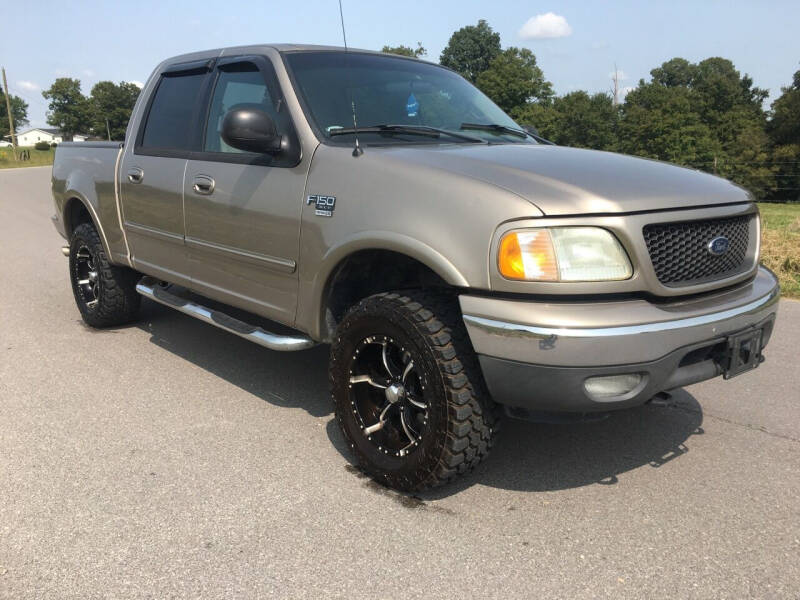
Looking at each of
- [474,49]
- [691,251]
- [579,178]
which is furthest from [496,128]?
[474,49]

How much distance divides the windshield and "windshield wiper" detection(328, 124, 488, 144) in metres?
0.01

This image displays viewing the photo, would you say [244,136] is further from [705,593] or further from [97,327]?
[97,327]

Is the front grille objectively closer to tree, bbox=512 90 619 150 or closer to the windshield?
the windshield

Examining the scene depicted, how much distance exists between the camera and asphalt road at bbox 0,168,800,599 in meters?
2.46

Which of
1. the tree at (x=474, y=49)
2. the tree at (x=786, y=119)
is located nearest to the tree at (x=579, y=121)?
the tree at (x=786, y=119)

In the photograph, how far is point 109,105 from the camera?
4003 inches

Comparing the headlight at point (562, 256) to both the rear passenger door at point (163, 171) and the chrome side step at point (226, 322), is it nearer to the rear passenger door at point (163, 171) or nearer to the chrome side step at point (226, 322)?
the chrome side step at point (226, 322)

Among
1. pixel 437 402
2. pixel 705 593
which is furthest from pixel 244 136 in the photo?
pixel 705 593

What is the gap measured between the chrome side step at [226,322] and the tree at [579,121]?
70.2 metres

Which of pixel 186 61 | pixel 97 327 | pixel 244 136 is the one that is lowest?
pixel 97 327

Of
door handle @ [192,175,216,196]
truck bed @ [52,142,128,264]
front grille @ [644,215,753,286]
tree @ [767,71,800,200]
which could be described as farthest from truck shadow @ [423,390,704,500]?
tree @ [767,71,800,200]

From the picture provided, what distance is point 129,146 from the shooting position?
4875 mm

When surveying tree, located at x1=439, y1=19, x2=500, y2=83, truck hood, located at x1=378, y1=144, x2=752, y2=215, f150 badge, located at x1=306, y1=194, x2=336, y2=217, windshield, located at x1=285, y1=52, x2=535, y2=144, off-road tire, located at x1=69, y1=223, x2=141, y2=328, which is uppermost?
tree, located at x1=439, y1=19, x2=500, y2=83

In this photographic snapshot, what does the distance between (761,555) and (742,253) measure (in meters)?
1.26
